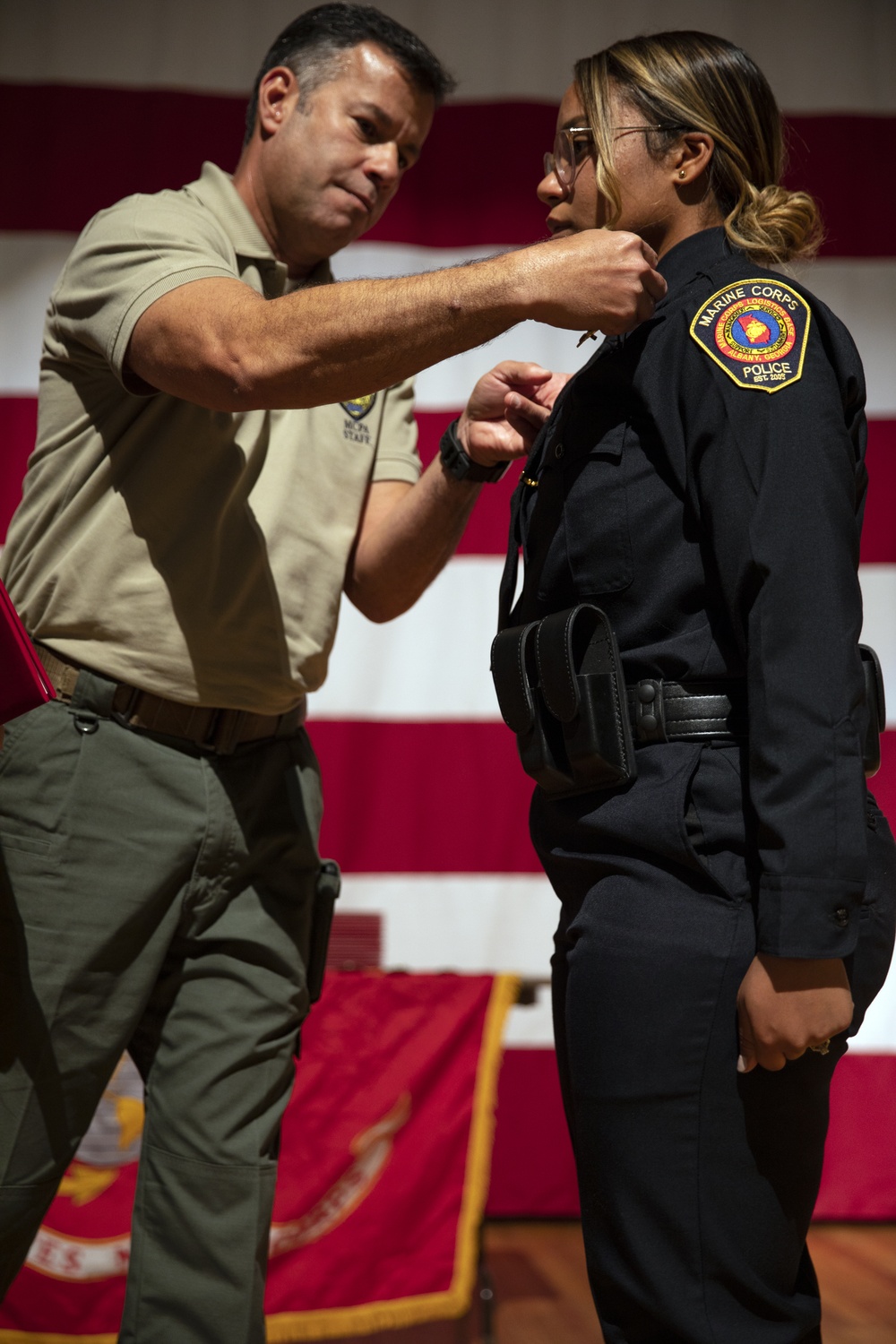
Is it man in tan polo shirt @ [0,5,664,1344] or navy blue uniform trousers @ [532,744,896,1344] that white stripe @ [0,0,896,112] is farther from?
navy blue uniform trousers @ [532,744,896,1344]

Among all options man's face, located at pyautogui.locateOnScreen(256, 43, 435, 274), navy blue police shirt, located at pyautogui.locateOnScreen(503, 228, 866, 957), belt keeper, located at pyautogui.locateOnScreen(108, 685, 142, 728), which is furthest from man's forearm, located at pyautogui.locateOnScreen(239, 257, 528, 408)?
man's face, located at pyautogui.locateOnScreen(256, 43, 435, 274)

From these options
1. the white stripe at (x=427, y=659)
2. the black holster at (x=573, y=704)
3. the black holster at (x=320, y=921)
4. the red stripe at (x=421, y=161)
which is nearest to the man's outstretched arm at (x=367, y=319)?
the black holster at (x=573, y=704)

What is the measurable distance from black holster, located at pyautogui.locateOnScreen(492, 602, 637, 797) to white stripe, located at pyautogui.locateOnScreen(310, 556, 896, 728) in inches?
68.7

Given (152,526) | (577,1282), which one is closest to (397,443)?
(152,526)

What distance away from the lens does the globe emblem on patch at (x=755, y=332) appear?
37.9 inches

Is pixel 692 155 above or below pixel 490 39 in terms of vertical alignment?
below

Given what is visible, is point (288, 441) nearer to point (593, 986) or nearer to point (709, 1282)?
point (593, 986)

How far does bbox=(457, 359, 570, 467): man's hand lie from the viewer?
132 cm

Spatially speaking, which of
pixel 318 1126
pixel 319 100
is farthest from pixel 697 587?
pixel 318 1126

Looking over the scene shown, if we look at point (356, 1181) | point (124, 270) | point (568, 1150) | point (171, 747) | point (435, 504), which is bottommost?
point (568, 1150)

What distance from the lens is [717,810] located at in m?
0.95

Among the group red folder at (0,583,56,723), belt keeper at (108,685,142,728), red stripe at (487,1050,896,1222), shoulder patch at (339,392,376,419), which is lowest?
red stripe at (487,1050,896,1222)

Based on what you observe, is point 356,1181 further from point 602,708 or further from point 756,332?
point 756,332

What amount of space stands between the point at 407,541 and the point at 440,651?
1.28m
